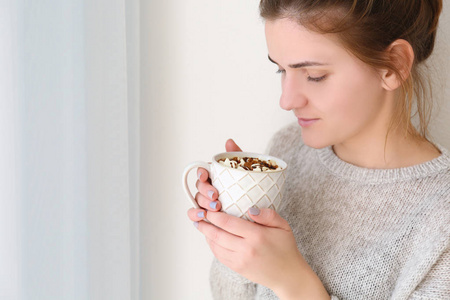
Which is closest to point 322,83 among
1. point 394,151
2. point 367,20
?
point 367,20

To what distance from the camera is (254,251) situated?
803mm

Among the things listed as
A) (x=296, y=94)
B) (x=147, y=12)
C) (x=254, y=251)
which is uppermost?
(x=147, y=12)

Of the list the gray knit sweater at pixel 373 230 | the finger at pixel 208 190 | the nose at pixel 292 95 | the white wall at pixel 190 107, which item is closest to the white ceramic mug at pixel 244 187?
the finger at pixel 208 190

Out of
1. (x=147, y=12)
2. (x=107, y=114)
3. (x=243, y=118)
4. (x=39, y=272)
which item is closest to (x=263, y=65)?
(x=243, y=118)

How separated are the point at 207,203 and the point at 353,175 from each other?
0.35 m

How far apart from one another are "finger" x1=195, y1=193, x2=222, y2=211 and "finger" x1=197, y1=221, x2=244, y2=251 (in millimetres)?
39

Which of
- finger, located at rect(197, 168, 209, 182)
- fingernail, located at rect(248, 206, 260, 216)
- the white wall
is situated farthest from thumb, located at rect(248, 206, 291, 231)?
the white wall

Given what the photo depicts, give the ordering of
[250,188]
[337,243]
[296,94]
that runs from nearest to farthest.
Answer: [250,188] < [296,94] < [337,243]

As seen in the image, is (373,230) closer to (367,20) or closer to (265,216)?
(265,216)

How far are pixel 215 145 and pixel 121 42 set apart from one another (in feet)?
1.30

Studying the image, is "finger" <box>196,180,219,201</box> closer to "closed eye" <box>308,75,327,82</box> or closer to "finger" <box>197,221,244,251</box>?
"finger" <box>197,221,244,251</box>

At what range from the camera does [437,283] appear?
0.83 m

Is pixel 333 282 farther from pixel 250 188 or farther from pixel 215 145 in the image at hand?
pixel 215 145

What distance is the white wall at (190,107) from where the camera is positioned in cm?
117
